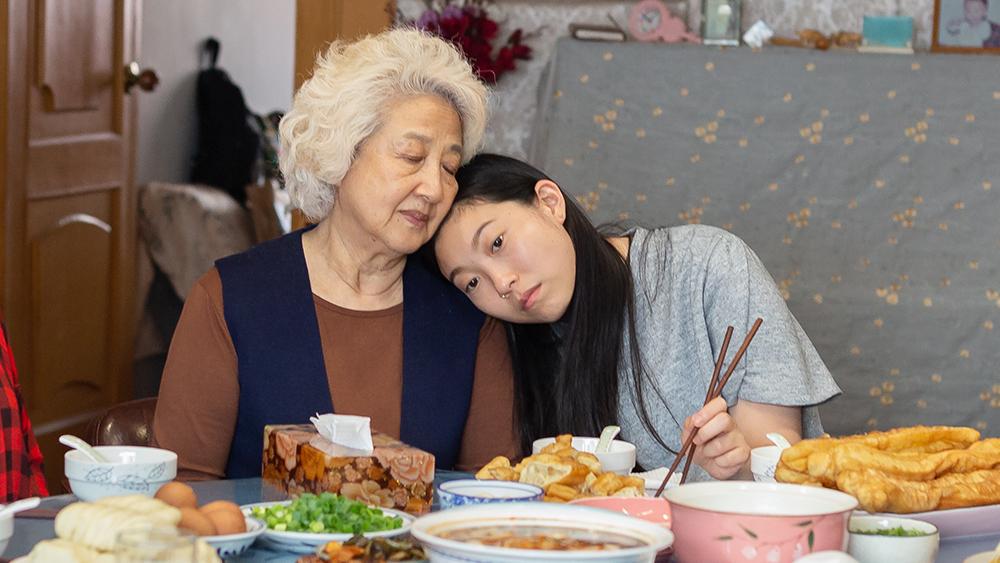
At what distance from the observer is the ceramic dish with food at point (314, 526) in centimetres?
121

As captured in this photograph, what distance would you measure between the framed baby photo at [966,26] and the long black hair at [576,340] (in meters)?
1.88

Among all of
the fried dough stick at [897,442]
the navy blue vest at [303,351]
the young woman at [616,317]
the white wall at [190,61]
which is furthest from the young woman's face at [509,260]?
the white wall at [190,61]

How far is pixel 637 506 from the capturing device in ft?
4.25

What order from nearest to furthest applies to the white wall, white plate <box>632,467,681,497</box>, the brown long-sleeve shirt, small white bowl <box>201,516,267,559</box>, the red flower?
1. small white bowl <box>201,516,267,559</box>
2. white plate <box>632,467,681,497</box>
3. the brown long-sleeve shirt
4. the red flower
5. the white wall

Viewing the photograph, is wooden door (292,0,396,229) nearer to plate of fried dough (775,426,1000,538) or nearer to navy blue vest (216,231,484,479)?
navy blue vest (216,231,484,479)

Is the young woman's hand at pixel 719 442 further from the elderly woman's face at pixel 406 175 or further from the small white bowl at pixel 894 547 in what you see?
the elderly woman's face at pixel 406 175

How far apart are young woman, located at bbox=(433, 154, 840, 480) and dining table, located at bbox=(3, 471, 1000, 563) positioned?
506 mm

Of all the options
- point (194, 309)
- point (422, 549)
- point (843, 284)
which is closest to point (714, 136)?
point (843, 284)

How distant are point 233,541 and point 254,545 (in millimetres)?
98

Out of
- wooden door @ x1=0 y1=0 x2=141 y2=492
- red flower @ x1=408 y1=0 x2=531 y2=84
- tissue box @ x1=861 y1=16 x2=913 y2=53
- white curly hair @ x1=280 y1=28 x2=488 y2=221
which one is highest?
tissue box @ x1=861 y1=16 x2=913 y2=53

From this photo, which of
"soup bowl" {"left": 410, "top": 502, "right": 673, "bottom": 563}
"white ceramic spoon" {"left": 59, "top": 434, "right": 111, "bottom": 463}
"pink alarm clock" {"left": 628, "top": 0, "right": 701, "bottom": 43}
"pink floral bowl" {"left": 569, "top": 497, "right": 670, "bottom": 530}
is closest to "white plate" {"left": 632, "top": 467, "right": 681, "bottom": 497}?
"pink floral bowl" {"left": 569, "top": 497, "right": 670, "bottom": 530}

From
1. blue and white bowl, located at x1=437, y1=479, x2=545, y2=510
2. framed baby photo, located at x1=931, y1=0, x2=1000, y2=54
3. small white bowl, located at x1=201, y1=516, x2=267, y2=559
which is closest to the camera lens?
small white bowl, located at x1=201, y1=516, x2=267, y2=559

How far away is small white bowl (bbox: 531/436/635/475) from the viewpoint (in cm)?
151

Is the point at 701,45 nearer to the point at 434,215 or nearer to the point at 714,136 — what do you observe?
the point at 714,136
